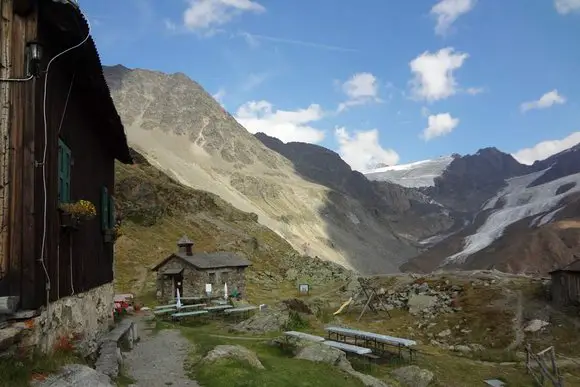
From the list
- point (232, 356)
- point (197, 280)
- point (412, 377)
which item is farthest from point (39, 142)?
point (197, 280)

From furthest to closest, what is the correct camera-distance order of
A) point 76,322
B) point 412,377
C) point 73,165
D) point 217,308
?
point 217,308 < point 412,377 < point 73,165 < point 76,322

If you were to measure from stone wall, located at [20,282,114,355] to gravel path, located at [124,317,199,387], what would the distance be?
1331 millimetres

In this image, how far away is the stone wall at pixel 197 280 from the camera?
132 ft

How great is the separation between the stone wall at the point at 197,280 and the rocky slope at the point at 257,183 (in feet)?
236

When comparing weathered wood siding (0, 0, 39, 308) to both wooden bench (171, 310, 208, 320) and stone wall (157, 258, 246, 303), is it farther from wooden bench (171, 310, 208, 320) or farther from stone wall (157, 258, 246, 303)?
stone wall (157, 258, 246, 303)

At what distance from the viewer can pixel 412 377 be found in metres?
18.6

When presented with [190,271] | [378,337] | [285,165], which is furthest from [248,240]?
[285,165]

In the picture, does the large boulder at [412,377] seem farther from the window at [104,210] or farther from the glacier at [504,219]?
the glacier at [504,219]

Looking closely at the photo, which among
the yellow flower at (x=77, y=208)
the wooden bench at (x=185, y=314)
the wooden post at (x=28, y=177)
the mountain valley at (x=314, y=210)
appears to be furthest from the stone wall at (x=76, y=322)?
the mountain valley at (x=314, y=210)

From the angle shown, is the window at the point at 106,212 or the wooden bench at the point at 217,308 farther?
the wooden bench at the point at 217,308

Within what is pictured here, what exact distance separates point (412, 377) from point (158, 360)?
9485 millimetres

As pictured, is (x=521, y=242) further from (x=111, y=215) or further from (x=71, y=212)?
(x=71, y=212)

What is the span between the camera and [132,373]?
1296 centimetres

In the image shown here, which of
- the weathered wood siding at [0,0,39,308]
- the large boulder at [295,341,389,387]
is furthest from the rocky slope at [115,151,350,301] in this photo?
the weathered wood siding at [0,0,39,308]
